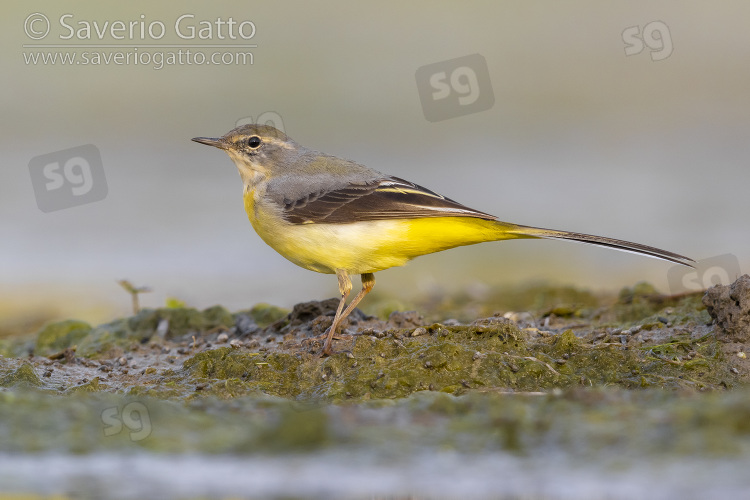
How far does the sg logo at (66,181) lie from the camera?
47.5ft

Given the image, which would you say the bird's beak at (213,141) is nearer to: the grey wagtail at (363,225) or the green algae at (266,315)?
the grey wagtail at (363,225)

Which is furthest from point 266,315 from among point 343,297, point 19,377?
point 19,377

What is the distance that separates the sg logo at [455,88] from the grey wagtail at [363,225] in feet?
16.8

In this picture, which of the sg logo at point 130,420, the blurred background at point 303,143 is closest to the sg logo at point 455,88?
the blurred background at point 303,143

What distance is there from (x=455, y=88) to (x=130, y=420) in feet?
29.7

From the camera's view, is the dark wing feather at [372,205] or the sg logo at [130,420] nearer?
the sg logo at [130,420]

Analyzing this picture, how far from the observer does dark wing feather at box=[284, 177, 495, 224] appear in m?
8.33

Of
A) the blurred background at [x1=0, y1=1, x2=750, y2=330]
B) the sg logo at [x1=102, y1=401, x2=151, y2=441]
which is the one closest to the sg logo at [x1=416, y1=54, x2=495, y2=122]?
the blurred background at [x1=0, y1=1, x2=750, y2=330]

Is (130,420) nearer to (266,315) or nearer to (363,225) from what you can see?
(363,225)

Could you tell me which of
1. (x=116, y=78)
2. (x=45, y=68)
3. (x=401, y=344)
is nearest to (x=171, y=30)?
(x=116, y=78)

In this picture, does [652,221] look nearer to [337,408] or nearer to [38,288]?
[38,288]

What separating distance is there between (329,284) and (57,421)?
9.30 meters

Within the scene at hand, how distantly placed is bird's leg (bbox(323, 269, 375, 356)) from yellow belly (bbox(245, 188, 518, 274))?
0.33ft

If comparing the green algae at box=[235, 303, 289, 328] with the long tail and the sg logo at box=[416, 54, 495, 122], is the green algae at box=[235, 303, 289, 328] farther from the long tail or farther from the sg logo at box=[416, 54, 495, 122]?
the sg logo at box=[416, 54, 495, 122]
